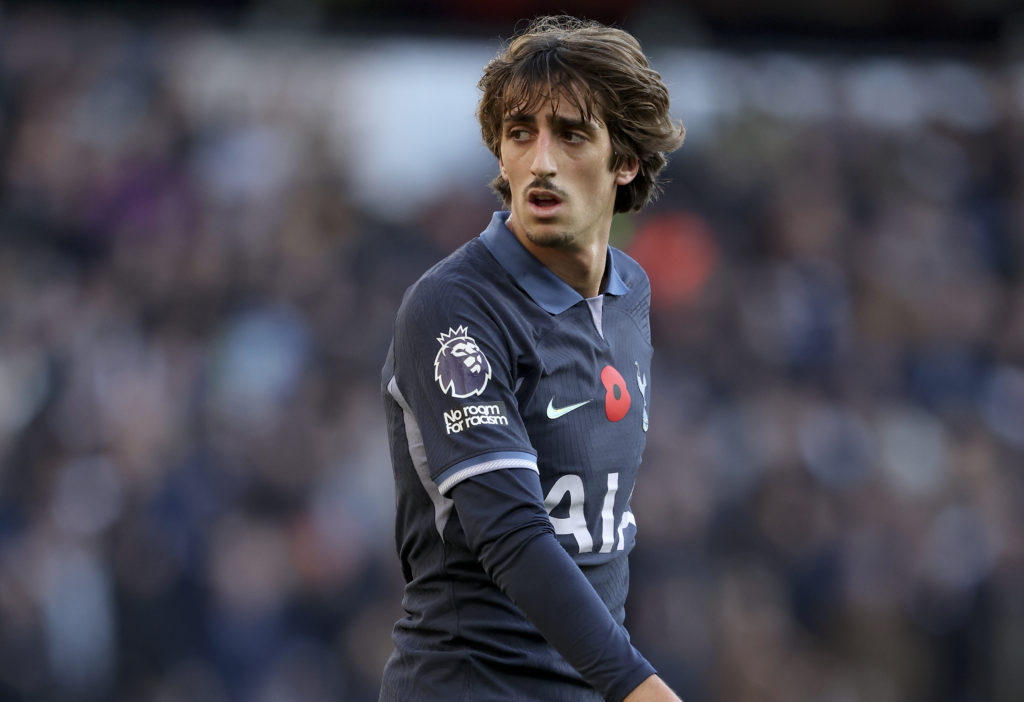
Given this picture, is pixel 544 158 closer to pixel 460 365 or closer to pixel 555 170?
pixel 555 170

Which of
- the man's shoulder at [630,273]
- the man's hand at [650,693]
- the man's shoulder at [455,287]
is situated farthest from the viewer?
the man's shoulder at [630,273]

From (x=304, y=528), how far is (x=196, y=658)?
3.30ft

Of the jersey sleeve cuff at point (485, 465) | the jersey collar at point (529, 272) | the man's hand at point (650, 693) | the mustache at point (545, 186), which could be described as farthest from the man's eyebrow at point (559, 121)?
the man's hand at point (650, 693)

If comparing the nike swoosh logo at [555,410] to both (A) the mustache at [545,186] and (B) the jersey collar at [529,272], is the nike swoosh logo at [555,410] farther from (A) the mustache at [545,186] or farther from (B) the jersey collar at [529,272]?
(A) the mustache at [545,186]

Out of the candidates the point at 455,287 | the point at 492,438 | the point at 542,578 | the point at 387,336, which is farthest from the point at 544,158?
the point at 387,336

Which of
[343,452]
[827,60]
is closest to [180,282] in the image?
[343,452]

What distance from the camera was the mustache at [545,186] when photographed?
2.86m

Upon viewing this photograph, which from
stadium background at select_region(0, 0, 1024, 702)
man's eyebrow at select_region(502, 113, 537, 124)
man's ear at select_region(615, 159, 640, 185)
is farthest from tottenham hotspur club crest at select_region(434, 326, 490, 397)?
stadium background at select_region(0, 0, 1024, 702)

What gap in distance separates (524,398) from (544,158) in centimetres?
51

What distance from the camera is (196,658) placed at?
724 centimetres

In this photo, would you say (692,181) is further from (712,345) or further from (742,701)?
(742,701)

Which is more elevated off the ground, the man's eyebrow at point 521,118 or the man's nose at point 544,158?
the man's eyebrow at point 521,118

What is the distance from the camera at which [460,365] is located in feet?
8.75

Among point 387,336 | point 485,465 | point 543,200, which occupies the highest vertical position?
point 543,200
